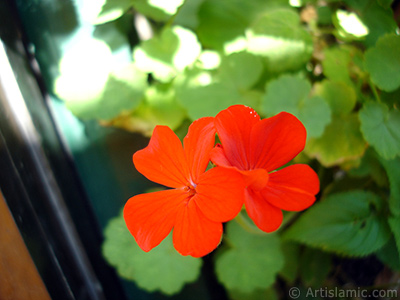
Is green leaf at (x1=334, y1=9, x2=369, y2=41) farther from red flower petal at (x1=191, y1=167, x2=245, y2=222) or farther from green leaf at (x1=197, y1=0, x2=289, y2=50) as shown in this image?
red flower petal at (x1=191, y1=167, x2=245, y2=222)

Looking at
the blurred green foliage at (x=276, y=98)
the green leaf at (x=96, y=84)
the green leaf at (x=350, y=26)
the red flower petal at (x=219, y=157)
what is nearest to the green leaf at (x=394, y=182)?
the blurred green foliage at (x=276, y=98)

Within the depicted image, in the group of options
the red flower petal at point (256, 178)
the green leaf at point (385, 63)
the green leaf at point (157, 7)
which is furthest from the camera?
the green leaf at point (157, 7)

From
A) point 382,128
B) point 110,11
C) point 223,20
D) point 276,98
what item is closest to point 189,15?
point 223,20

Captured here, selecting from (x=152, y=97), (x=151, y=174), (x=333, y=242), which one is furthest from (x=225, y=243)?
(x=151, y=174)

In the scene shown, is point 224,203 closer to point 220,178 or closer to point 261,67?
point 220,178

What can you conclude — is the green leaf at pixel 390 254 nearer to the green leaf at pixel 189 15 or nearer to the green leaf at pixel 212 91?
the green leaf at pixel 212 91

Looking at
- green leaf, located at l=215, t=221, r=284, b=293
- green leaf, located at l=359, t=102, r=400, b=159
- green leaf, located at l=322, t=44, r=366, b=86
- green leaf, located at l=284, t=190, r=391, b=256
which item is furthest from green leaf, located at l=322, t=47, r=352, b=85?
green leaf, located at l=215, t=221, r=284, b=293
